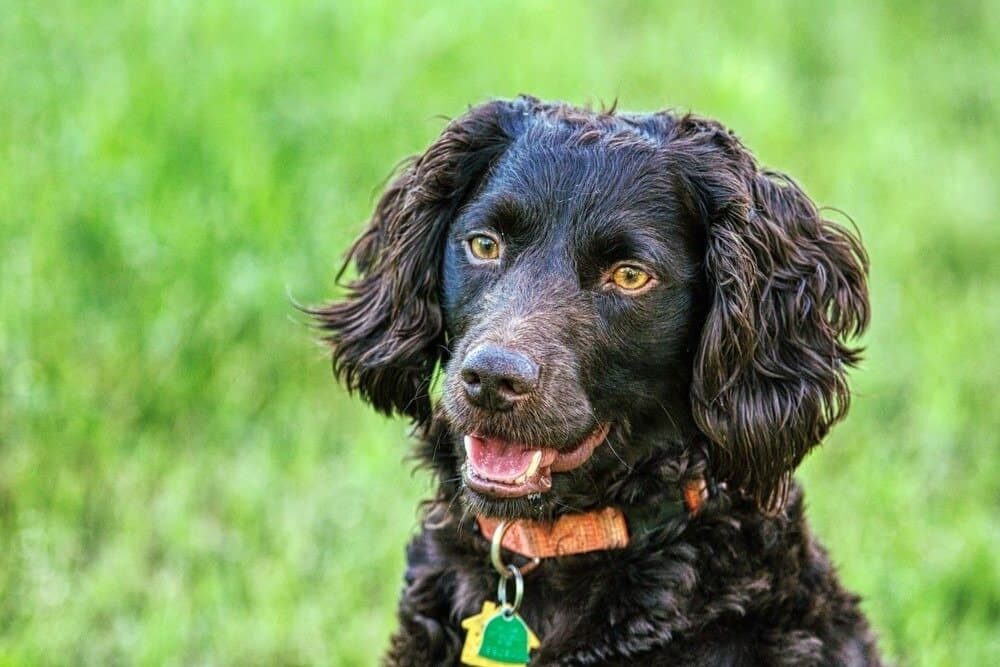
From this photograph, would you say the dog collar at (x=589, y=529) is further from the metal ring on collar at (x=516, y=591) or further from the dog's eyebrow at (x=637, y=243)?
the dog's eyebrow at (x=637, y=243)

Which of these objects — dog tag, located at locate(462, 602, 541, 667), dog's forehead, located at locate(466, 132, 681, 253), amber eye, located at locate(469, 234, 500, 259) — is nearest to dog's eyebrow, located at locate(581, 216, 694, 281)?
dog's forehead, located at locate(466, 132, 681, 253)

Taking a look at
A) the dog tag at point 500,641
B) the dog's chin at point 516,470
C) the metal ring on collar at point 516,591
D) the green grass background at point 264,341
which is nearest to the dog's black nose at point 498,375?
the dog's chin at point 516,470

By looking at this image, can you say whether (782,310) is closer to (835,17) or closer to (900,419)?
(900,419)

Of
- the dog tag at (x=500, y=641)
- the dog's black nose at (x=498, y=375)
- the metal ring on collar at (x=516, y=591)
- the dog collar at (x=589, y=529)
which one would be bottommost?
the dog tag at (x=500, y=641)

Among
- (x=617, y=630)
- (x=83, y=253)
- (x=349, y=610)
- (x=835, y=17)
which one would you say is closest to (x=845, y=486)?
(x=349, y=610)

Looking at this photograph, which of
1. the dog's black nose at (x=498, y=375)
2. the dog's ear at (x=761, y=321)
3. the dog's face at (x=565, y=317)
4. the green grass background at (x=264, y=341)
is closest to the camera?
the dog's black nose at (x=498, y=375)

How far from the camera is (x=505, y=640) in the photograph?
12.6 feet

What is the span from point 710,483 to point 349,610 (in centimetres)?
182

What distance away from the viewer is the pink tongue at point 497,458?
3744mm

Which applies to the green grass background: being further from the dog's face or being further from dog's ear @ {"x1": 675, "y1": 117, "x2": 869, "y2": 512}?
the dog's face

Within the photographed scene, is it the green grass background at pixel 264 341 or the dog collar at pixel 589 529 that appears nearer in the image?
the dog collar at pixel 589 529

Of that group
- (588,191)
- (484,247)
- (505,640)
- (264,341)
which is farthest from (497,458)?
(264,341)

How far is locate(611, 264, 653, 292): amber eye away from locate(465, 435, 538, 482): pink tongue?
0.49 metres

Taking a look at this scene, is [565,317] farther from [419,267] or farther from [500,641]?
[500,641]
